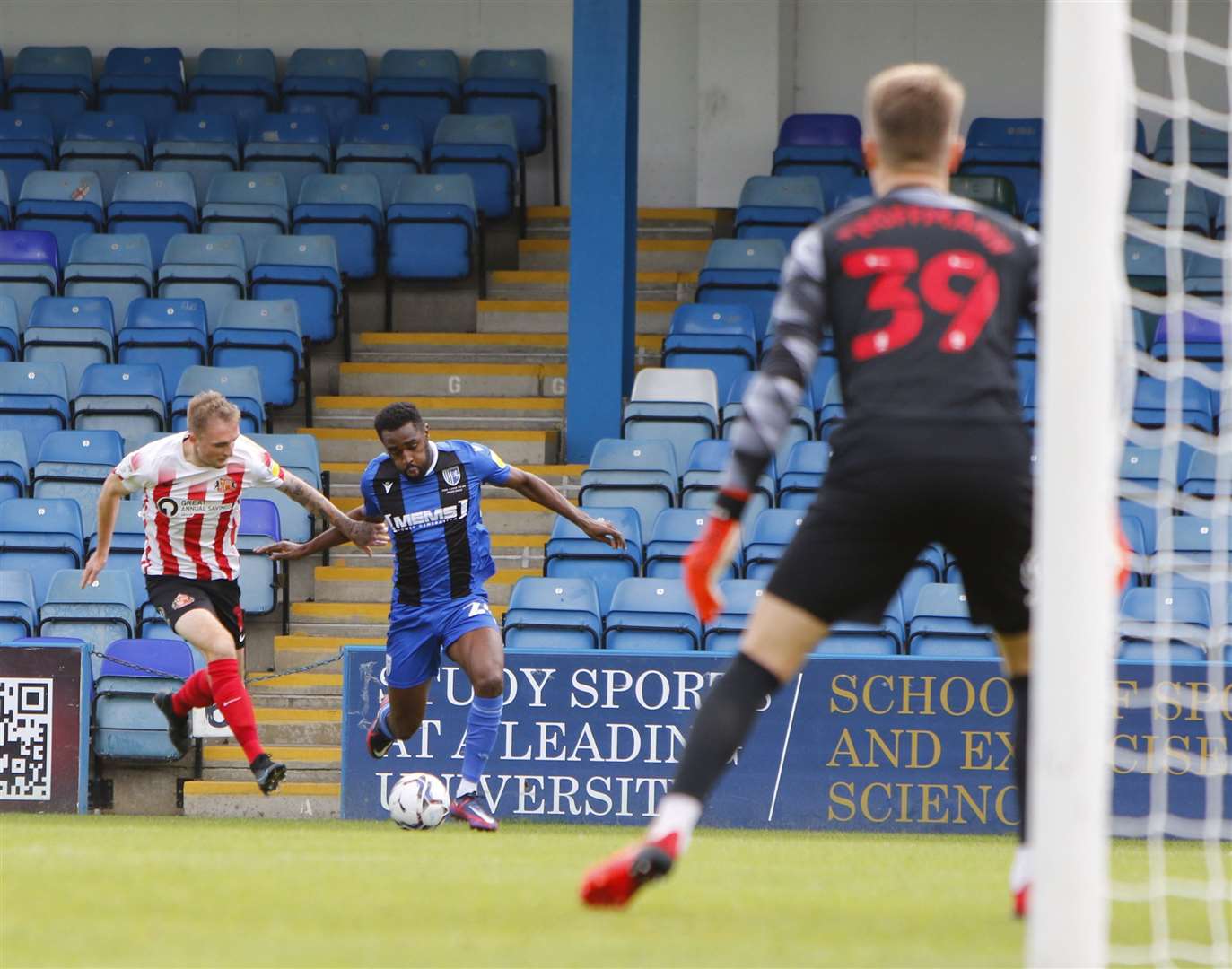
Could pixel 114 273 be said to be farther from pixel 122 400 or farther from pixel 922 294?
pixel 922 294

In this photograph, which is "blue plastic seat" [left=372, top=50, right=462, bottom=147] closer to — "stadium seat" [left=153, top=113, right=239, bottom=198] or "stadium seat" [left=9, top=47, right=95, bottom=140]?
"stadium seat" [left=153, top=113, right=239, bottom=198]

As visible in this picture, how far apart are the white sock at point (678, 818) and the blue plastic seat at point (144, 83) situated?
47.1ft

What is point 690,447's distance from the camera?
12.9m

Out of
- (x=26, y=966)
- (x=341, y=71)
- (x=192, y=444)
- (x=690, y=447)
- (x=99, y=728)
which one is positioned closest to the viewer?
(x=26, y=966)

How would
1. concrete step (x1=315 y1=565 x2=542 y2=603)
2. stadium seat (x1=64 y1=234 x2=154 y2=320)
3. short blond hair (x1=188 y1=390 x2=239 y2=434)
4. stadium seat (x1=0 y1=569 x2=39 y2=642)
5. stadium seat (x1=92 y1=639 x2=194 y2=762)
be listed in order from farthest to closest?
stadium seat (x1=64 y1=234 x2=154 y2=320)
concrete step (x1=315 y1=565 x2=542 y2=603)
stadium seat (x1=0 y1=569 x2=39 y2=642)
stadium seat (x1=92 y1=639 x2=194 y2=762)
short blond hair (x1=188 y1=390 x2=239 y2=434)

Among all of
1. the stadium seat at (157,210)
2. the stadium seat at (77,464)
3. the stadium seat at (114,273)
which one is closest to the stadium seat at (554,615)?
the stadium seat at (77,464)

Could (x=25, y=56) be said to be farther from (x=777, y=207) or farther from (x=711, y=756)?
(x=711, y=756)

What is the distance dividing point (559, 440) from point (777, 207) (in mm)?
2953

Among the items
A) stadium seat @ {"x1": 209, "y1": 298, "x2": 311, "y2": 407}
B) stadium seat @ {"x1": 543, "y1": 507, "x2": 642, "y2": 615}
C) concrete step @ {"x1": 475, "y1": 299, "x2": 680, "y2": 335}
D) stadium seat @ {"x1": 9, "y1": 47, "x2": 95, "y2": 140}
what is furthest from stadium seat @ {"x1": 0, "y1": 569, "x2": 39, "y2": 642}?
stadium seat @ {"x1": 9, "y1": 47, "x2": 95, "y2": 140}

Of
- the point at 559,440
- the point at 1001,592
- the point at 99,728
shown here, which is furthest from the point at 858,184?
the point at 1001,592

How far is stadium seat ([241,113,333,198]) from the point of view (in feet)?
54.0

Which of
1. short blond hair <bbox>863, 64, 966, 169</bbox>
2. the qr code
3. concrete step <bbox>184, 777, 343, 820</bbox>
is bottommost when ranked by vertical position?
concrete step <bbox>184, 777, 343, 820</bbox>

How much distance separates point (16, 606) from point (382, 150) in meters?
6.57

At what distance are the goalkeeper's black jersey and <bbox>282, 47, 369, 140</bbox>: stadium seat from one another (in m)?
13.5
